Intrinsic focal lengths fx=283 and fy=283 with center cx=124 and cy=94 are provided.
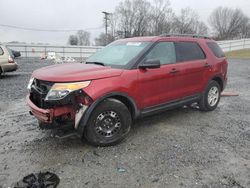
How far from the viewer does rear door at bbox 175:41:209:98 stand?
230 inches

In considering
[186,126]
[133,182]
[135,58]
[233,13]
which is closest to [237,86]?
[186,126]

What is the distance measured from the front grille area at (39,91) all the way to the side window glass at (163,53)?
1895 millimetres

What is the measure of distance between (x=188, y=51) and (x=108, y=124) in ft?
8.73

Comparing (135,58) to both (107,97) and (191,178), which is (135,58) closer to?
(107,97)

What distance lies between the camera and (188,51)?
6.19 m

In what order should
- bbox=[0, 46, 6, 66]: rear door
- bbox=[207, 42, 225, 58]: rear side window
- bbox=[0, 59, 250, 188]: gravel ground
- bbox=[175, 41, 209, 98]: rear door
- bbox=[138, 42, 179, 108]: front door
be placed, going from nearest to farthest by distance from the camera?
bbox=[0, 59, 250, 188]: gravel ground < bbox=[138, 42, 179, 108]: front door < bbox=[175, 41, 209, 98]: rear door < bbox=[207, 42, 225, 58]: rear side window < bbox=[0, 46, 6, 66]: rear door

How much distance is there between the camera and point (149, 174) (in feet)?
12.4

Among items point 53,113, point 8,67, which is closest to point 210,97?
point 53,113

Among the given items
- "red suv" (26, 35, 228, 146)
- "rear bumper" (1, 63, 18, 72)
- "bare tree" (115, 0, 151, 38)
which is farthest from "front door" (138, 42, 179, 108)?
"bare tree" (115, 0, 151, 38)

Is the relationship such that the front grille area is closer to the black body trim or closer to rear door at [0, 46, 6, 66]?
the black body trim

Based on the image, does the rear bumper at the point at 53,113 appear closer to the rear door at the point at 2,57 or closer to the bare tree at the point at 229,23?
the rear door at the point at 2,57

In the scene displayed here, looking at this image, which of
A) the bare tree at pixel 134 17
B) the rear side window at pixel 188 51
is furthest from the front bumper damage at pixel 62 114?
the bare tree at pixel 134 17

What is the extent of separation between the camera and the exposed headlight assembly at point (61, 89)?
421cm

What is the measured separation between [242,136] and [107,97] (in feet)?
8.68
